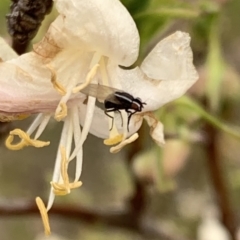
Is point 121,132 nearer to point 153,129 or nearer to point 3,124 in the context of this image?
point 153,129

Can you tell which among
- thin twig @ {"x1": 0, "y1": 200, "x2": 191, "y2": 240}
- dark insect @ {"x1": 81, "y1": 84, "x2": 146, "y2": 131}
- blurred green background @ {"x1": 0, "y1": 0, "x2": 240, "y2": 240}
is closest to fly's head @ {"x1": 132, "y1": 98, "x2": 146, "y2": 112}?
dark insect @ {"x1": 81, "y1": 84, "x2": 146, "y2": 131}

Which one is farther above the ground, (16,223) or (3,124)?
(3,124)

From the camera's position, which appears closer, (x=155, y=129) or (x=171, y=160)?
(x=155, y=129)

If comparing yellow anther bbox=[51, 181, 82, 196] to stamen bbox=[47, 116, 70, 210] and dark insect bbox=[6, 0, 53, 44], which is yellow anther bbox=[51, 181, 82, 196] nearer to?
stamen bbox=[47, 116, 70, 210]

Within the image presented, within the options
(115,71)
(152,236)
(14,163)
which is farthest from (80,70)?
(14,163)

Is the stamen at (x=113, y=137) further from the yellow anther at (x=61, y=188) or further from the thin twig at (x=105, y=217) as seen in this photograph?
the thin twig at (x=105, y=217)

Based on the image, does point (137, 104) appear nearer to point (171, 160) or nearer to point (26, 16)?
point (26, 16)

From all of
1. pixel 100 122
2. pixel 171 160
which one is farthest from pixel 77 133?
pixel 171 160
